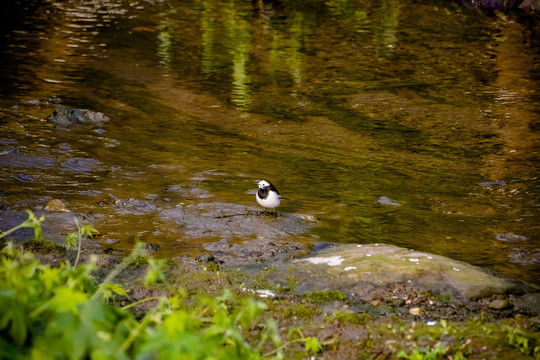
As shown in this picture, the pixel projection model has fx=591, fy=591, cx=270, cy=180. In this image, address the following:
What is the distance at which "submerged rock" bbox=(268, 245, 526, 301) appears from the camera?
473 centimetres

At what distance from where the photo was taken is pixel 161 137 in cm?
1009

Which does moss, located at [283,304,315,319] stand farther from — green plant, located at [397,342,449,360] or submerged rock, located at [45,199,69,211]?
submerged rock, located at [45,199,69,211]

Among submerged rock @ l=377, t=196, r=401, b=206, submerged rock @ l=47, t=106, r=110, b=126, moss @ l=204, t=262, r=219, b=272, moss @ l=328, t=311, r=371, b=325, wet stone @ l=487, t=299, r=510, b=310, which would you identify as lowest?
submerged rock @ l=377, t=196, r=401, b=206

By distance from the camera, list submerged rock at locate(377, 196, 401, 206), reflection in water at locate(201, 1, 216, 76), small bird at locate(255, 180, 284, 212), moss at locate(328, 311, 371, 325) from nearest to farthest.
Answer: moss at locate(328, 311, 371, 325)
small bird at locate(255, 180, 284, 212)
submerged rock at locate(377, 196, 401, 206)
reflection in water at locate(201, 1, 216, 76)

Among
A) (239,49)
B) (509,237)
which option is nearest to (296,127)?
(509,237)

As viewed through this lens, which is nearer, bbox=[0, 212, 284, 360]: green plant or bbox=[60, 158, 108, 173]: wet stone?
bbox=[0, 212, 284, 360]: green plant

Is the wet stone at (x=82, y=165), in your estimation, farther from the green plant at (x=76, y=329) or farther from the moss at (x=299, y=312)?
the green plant at (x=76, y=329)

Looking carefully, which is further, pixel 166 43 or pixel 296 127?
pixel 166 43

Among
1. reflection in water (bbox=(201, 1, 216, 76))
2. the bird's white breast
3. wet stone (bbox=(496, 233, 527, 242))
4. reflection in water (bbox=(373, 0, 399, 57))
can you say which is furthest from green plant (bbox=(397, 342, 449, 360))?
reflection in water (bbox=(373, 0, 399, 57))

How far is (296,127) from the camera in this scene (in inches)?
426

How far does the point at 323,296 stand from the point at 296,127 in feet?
21.3

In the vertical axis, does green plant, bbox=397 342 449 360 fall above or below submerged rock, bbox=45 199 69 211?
above

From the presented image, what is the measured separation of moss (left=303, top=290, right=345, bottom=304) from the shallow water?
1786 millimetres

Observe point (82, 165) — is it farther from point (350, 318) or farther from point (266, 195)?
point (350, 318)
